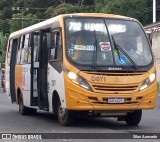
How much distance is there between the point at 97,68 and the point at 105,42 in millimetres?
915

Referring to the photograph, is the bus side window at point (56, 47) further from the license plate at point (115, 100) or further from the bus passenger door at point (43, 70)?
the license plate at point (115, 100)

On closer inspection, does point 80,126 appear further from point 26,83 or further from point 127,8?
point 127,8

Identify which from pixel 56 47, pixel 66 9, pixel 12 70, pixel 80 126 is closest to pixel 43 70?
pixel 56 47

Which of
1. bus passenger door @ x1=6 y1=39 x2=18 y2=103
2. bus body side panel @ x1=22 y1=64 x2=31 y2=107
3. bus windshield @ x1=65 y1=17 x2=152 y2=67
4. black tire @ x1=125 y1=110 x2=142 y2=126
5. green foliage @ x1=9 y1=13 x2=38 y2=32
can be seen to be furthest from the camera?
green foliage @ x1=9 y1=13 x2=38 y2=32

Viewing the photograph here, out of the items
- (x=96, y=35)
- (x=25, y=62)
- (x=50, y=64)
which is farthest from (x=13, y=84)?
(x=96, y=35)

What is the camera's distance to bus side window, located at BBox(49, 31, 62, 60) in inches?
588

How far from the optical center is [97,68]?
14.2 metres

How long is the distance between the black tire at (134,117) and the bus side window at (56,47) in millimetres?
2526

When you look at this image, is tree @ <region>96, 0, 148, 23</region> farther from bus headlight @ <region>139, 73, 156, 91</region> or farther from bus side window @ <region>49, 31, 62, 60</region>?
bus headlight @ <region>139, 73, 156, 91</region>

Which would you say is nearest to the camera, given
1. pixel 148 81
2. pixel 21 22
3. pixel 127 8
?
pixel 148 81

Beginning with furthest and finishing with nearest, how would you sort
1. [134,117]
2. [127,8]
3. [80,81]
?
[127,8]
[134,117]
[80,81]

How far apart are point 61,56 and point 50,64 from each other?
1185 mm

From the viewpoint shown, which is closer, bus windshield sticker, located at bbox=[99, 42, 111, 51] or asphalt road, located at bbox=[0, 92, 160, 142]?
asphalt road, located at bbox=[0, 92, 160, 142]

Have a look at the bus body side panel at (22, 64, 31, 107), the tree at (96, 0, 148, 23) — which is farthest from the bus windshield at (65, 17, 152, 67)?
the tree at (96, 0, 148, 23)
